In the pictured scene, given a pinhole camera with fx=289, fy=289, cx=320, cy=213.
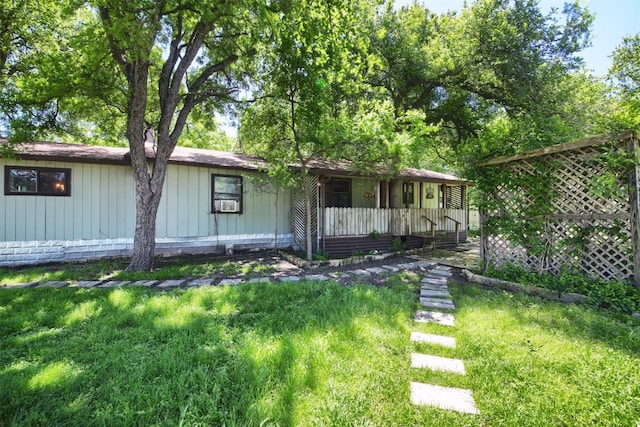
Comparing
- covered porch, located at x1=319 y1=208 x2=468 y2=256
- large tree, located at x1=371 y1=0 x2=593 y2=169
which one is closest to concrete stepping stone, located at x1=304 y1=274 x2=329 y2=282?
covered porch, located at x1=319 y1=208 x2=468 y2=256

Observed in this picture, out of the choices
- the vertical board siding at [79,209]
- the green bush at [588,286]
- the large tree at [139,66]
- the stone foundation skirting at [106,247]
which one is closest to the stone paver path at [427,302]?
the green bush at [588,286]

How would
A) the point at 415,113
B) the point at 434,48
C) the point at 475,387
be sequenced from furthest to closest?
1. the point at 434,48
2. the point at 415,113
3. the point at 475,387

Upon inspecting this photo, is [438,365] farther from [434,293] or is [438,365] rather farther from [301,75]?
[301,75]

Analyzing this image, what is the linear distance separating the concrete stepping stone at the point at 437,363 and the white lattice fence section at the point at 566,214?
367cm

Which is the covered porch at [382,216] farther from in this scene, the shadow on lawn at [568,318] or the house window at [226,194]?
the shadow on lawn at [568,318]

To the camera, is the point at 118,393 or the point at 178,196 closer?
the point at 118,393

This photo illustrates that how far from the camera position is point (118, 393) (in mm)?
2115

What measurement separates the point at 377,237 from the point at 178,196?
628 centimetres

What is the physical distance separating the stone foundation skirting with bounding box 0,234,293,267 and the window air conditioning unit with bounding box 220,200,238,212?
0.87m

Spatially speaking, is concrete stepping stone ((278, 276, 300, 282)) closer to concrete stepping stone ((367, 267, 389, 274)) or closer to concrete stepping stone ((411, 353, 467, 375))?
concrete stepping stone ((367, 267, 389, 274))

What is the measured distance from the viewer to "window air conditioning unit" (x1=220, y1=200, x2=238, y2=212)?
9.12 m

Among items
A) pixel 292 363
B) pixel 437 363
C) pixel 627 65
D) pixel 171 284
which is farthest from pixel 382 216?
pixel 627 65

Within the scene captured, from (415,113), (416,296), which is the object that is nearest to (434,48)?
(415,113)

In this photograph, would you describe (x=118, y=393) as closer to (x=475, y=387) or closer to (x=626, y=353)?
(x=475, y=387)
